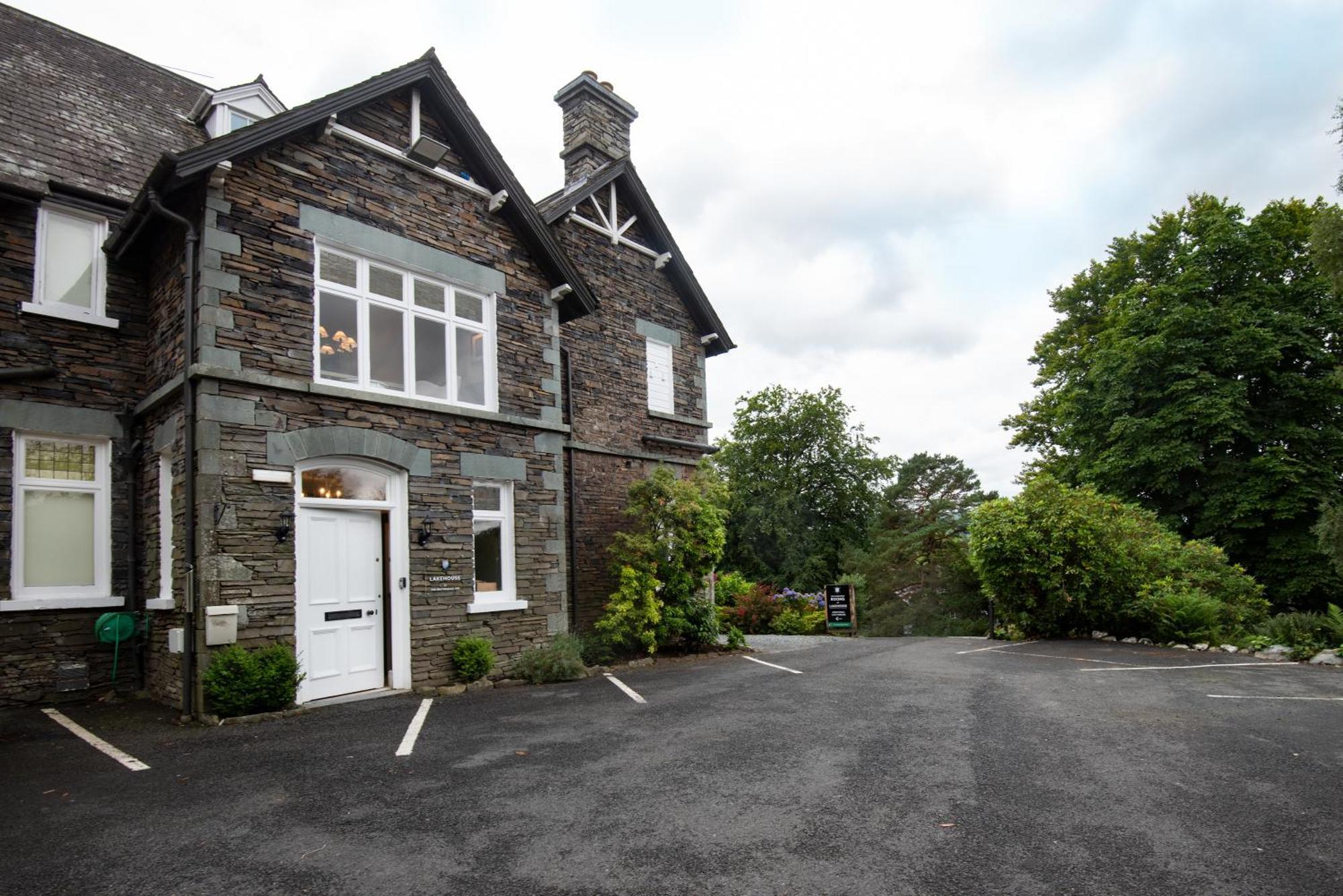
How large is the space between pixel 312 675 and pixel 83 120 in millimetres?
8804

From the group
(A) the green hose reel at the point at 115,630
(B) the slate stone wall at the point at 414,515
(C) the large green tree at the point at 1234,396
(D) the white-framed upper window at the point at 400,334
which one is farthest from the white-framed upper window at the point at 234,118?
(C) the large green tree at the point at 1234,396

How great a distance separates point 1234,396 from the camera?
20.4m

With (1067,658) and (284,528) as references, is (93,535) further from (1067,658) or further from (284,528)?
(1067,658)

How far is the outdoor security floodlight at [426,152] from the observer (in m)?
10.4

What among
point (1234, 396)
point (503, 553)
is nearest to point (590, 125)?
point (503, 553)

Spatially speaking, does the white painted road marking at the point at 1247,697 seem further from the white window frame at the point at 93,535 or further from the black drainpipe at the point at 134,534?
the white window frame at the point at 93,535

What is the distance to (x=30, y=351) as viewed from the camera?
9.27 m

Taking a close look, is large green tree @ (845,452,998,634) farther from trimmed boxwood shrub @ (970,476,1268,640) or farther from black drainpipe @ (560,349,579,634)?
black drainpipe @ (560,349,579,634)

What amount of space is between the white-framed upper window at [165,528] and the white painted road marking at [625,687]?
18.5 ft

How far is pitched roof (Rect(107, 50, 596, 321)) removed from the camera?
8.49 metres

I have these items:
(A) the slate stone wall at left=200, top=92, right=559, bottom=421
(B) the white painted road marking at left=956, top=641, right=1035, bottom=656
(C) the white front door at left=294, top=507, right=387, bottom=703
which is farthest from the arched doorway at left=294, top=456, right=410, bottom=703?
(B) the white painted road marking at left=956, top=641, right=1035, bottom=656

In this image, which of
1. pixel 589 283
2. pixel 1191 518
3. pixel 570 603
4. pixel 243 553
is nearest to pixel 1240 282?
pixel 1191 518

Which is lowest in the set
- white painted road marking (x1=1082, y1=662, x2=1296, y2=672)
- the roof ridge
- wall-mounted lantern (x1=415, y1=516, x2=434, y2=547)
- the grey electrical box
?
white painted road marking (x1=1082, y1=662, x2=1296, y2=672)

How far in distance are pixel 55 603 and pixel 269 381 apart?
12.8 ft
